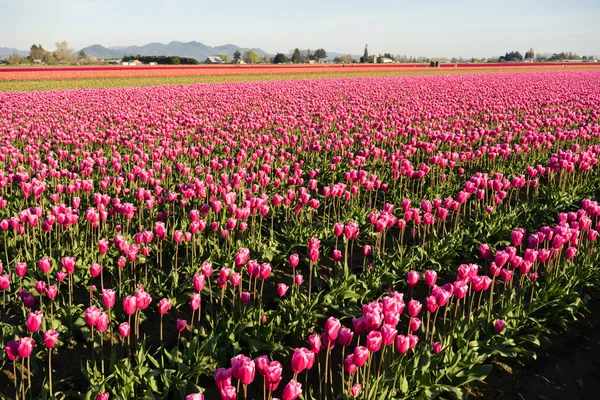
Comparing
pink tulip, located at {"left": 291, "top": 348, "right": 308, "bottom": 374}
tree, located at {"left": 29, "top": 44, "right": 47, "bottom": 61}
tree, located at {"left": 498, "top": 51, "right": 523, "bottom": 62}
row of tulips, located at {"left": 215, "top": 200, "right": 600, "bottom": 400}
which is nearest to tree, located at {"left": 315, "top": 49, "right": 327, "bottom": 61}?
tree, located at {"left": 498, "top": 51, "right": 523, "bottom": 62}

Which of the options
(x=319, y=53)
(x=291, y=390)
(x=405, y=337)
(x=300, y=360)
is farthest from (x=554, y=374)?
(x=319, y=53)

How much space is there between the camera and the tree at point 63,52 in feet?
413

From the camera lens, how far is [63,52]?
131125 millimetres

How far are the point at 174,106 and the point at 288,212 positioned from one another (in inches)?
659

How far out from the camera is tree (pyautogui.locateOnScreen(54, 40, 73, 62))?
12581 centimetres

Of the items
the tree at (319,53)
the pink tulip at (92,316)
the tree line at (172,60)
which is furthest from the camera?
the tree at (319,53)

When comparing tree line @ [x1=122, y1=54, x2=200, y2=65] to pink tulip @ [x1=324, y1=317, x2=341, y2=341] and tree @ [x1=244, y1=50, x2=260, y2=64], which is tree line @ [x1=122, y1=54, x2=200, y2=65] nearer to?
tree @ [x1=244, y1=50, x2=260, y2=64]

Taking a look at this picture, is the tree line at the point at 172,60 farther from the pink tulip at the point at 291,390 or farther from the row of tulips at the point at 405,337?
the pink tulip at the point at 291,390

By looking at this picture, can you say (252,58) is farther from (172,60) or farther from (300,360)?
(300,360)

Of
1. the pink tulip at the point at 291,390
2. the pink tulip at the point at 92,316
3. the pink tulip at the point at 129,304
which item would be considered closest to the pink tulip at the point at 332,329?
the pink tulip at the point at 291,390

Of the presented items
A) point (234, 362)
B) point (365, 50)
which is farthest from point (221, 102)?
point (365, 50)

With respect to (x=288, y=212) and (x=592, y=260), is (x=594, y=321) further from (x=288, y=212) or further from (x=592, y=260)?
(x=288, y=212)

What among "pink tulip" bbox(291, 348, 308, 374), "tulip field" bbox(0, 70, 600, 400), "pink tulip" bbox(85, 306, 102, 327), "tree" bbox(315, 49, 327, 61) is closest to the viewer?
"pink tulip" bbox(291, 348, 308, 374)

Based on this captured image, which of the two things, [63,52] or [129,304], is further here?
[63,52]
